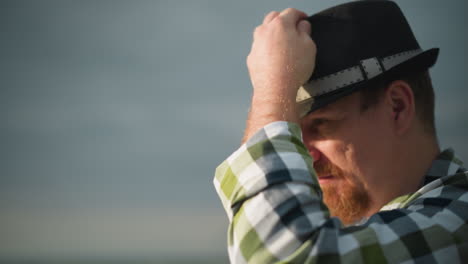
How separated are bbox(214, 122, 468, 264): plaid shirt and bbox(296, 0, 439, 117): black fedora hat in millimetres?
501

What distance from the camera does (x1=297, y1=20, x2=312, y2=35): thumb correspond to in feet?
6.89

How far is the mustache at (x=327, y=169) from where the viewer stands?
83.4 inches

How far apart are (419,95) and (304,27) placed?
2.41ft

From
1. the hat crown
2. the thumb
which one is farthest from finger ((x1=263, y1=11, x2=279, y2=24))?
the hat crown

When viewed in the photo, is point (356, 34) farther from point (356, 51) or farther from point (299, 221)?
point (299, 221)

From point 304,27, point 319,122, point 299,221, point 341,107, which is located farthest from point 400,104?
point 299,221

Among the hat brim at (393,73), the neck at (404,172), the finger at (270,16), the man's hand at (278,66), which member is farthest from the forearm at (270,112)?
→ the neck at (404,172)

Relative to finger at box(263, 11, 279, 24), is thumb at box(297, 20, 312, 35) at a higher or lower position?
lower

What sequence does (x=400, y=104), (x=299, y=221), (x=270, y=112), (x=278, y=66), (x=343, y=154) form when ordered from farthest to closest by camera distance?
1. (x=400, y=104)
2. (x=343, y=154)
3. (x=278, y=66)
4. (x=270, y=112)
5. (x=299, y=221)

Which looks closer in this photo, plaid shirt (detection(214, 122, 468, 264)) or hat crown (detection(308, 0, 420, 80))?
plaid shirt (detection(214, 122, 468, 264))

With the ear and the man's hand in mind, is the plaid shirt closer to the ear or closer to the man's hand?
the man's hand

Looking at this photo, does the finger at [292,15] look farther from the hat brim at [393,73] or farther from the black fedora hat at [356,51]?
the hat brim at [393,73]

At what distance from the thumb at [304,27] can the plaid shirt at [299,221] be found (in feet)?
2.05

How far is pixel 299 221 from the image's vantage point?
1472mm
